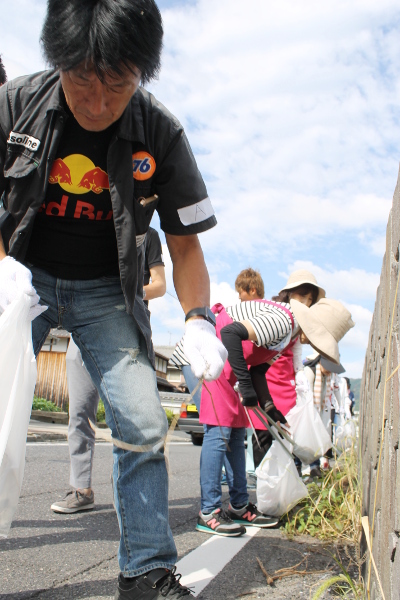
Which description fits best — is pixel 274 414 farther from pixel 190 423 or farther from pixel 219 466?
pixel 190 423

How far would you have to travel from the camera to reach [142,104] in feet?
6.81

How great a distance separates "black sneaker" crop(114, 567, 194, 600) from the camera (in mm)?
1729

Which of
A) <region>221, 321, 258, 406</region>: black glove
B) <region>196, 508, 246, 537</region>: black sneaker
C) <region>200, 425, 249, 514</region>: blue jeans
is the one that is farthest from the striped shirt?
<region>196, 508, 246, 537</region>: black sneaker

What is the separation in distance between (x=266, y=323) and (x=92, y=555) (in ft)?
5.57

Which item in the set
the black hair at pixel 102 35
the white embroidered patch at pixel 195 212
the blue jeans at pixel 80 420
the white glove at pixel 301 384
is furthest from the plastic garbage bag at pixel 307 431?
the black hair at pixel 102 35

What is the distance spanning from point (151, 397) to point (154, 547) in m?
0.46

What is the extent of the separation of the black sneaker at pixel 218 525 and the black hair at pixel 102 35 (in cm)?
259

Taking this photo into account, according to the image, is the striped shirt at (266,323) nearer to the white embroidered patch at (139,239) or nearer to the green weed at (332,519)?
the green weed at (332,519)

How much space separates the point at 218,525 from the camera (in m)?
3.38

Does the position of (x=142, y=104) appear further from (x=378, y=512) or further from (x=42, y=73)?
(x=378, y=512)

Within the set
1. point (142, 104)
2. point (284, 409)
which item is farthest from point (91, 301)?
point (284, 409)

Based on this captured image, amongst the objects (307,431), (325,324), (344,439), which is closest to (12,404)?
(325,324)

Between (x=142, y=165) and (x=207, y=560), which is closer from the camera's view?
(x=142, y=165)

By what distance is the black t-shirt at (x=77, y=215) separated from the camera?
1.99 metres
